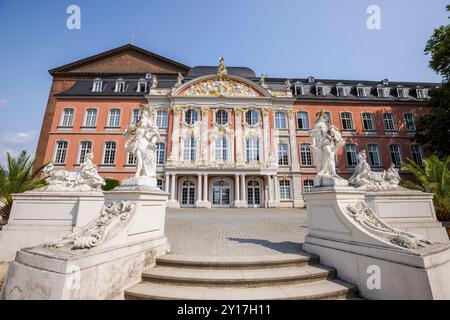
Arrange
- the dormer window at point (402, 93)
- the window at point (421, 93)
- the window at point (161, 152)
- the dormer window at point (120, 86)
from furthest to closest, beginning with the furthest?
1. the dormer window at point (402, 93)
2. the window at point (421, 93)
3. the dormer window at point (120, 86)
4. the window at point (161, 152)

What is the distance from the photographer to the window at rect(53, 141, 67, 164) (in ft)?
63.6

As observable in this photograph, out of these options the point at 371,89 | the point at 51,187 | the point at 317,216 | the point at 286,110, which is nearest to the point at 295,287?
the point at 317,216

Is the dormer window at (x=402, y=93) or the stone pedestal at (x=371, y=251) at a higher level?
the dormer window at (x=402, y=93)

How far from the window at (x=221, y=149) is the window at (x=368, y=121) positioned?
1552 cm

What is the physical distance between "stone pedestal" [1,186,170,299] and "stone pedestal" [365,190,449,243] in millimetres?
6133

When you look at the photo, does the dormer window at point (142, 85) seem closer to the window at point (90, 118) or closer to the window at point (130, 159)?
the window at point (90, 118)

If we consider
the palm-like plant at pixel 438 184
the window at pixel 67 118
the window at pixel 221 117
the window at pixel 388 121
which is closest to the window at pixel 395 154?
the window at pixel 388 121

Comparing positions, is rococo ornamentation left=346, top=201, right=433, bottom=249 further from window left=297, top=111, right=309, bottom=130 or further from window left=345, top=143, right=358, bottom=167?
window left=345, top=143, right=358, bottom=167

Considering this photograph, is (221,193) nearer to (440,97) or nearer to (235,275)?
(235,275)

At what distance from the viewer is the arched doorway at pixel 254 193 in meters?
18.7

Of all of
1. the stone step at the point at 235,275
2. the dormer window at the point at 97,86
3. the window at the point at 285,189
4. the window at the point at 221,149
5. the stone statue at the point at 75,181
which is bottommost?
the stone step at the point at 235,275

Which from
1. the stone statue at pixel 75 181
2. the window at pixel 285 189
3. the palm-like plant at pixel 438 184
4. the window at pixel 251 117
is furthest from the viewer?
the window at pixel 251 117

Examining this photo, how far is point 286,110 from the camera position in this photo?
2127 centimetres

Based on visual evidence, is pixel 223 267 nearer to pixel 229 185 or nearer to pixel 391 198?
pixel 391 198
